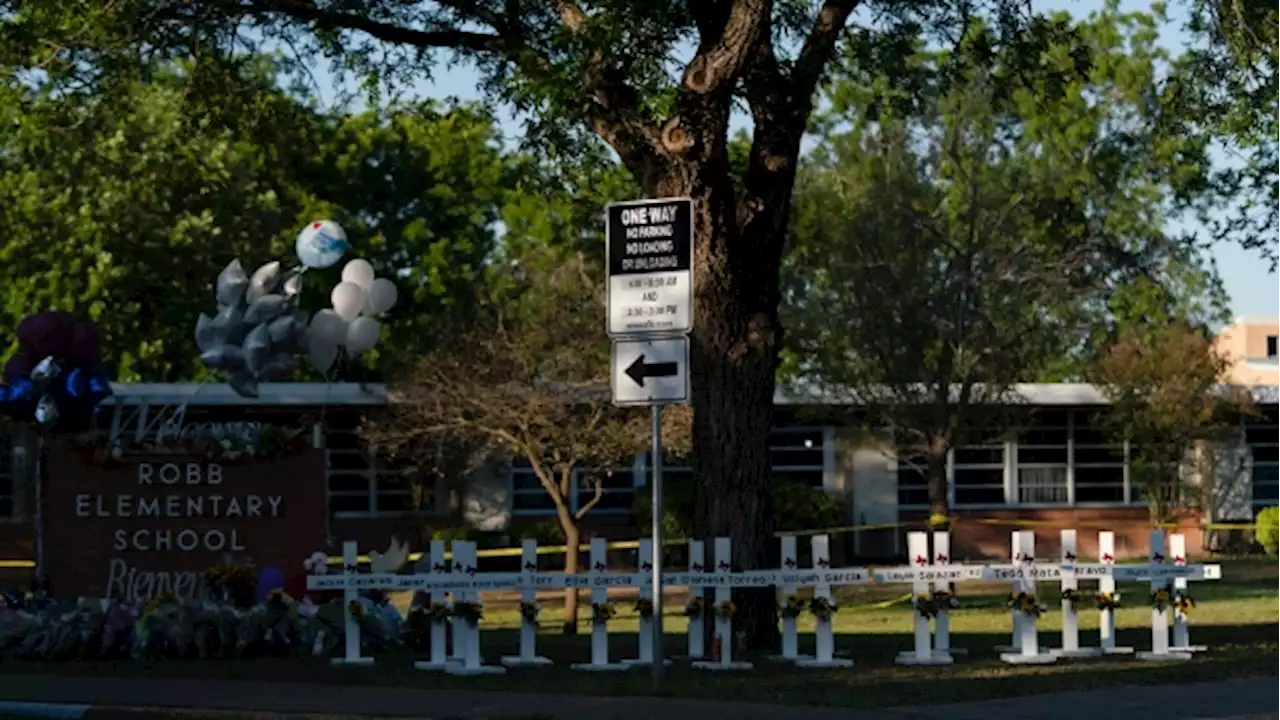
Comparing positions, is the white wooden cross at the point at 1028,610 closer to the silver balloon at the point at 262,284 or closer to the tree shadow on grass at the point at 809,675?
the tree shadow on grass at the point at 809,675

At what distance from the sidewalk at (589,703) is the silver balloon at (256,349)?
197 inches

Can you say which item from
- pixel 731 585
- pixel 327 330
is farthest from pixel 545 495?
pixel 731 585

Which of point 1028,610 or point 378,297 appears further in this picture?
point 378,297

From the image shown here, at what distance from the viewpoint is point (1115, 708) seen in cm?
1414

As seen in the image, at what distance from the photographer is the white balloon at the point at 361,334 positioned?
69.5 ft

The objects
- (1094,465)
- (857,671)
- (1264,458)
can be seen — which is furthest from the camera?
(1264,458)

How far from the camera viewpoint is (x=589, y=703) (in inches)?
564

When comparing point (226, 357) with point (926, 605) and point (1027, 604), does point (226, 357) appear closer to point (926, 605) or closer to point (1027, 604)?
point (926, 605)

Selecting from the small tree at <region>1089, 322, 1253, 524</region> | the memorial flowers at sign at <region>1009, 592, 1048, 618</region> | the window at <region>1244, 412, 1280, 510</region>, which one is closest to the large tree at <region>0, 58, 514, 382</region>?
the small tree at <region>1089, 322, 1253, 524</region>

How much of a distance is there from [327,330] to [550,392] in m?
5.40

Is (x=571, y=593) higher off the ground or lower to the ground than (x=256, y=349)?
lower

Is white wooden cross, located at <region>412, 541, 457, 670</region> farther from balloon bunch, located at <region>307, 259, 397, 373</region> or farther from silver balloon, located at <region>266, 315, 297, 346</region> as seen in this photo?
balloon bunch, located at <region>307, 259, 397, 373</region>

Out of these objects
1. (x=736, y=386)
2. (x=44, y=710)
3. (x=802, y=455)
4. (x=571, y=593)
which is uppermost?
(x=802, y=455)

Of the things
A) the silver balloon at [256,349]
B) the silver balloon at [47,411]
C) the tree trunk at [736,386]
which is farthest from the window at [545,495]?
the tree trunk at [736,386]
